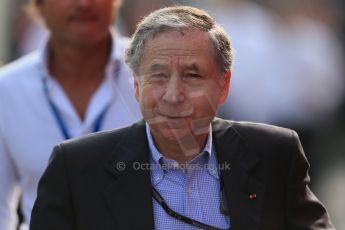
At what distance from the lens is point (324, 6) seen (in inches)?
368

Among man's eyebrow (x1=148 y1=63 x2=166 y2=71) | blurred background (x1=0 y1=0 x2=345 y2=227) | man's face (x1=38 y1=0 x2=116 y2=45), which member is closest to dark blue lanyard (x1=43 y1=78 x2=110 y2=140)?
man's face (x1=38 y1=0 x2=116 y2=45)

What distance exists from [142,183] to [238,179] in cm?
35

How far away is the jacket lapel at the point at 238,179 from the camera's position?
167 inches

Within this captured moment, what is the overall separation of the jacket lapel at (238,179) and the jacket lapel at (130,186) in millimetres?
284

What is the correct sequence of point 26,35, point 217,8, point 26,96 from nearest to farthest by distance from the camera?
point 26,96, point 217,8, point 26,35

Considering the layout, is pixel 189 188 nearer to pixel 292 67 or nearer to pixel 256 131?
pixel 256 131

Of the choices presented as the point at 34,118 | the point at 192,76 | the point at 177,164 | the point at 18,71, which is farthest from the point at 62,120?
the point at 192,76

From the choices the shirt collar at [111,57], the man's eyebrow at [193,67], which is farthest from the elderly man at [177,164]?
the shirt collar at [111,57]

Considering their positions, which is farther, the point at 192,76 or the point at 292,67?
the point at 292,67

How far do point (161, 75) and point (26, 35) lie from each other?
5.97 m

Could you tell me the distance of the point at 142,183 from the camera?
14.0 feet

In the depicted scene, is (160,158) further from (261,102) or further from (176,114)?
(261,102)

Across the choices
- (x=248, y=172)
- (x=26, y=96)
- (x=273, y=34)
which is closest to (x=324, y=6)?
(x=273, y=34)

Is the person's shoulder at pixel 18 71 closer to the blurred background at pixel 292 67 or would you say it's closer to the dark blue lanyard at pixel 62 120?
the dark blue lanyard at pixel 62 120
